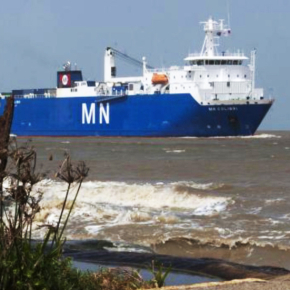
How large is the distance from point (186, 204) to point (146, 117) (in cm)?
3311

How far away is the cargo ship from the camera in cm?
4972

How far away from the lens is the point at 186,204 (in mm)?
17703

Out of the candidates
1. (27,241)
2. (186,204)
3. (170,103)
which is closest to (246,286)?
(27,241)

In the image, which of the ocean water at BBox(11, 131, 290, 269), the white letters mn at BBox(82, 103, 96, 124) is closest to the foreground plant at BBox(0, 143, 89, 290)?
the ocean water at BBox(11, 131, 290, 269)

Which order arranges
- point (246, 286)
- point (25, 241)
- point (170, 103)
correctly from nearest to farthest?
point (25, 241) → point (246, 286) → point (170, 103)

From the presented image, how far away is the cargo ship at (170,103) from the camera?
163ft

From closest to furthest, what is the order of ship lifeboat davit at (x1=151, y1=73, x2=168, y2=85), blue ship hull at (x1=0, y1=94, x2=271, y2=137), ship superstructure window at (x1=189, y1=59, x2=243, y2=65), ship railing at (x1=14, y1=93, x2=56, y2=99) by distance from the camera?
blue ship hull at (x1=0, y1=94, x2=271, y2=137)
ship lifeboat davit at (x1=151, y1=73, x2=168, y2=85)
ship superstructure window at (x1=189, y1=59, x2=243, y2=65)
ship railing at (x1=14, y1=93, x2=56, y2=99)

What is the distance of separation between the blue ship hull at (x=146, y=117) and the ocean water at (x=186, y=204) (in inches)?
463

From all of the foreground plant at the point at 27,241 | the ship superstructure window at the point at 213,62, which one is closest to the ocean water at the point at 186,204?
the foreground plant at the point at 27,241

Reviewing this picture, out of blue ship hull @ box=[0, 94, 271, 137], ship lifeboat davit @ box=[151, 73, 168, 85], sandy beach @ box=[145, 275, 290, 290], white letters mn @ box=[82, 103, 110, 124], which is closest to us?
sandy beach @ box=[145, 275, 290, 290]

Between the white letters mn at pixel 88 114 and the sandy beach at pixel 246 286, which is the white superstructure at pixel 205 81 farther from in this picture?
the sandy beach at pixel 246 286

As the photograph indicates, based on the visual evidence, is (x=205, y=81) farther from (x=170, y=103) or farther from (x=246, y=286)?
(x=246, y=286)

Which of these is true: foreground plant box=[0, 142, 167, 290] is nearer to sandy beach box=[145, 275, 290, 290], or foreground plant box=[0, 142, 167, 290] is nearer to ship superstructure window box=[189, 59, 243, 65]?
sandy beach box=[145, 275, 290, 290]

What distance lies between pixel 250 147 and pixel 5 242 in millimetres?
39153
